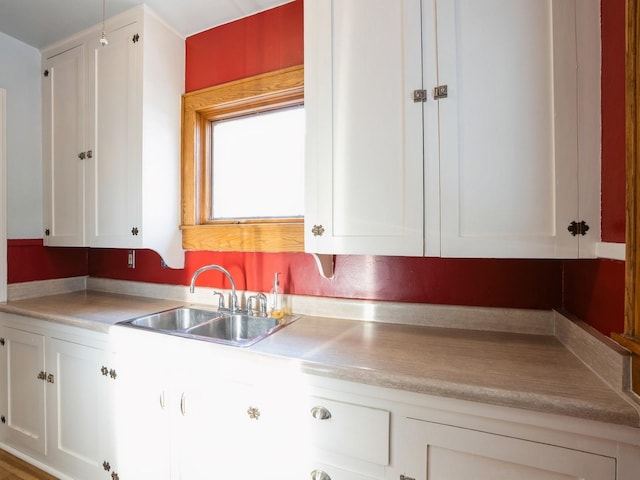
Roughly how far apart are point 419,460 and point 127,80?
2.27m

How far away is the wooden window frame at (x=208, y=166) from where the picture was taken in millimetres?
1696

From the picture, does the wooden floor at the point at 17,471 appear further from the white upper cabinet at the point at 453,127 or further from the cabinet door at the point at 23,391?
the white upper cabinet at the point at 453,127

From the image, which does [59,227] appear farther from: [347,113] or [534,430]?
[534,430]

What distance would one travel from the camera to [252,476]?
44.8 inches

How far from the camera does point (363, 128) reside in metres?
1.21

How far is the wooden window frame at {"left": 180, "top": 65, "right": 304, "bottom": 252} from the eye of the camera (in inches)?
66.8

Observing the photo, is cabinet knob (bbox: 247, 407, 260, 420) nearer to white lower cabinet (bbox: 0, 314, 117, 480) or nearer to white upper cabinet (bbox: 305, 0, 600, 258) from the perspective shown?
white upper cabinet (bbox: 305, 0, 600, 258)

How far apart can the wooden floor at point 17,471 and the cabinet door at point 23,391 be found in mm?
71

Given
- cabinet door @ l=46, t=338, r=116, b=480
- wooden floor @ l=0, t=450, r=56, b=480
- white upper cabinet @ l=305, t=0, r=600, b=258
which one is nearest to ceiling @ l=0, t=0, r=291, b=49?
white upper cabinet @ l=305, t=0, r=600, b=258

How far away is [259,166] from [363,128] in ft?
2.81

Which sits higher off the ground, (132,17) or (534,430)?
(132,17)

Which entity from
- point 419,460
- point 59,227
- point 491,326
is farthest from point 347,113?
point 59,227

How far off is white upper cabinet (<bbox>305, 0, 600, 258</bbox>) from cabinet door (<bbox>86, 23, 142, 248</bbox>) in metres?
1.09

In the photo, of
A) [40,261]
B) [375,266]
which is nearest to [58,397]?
[40,261]
